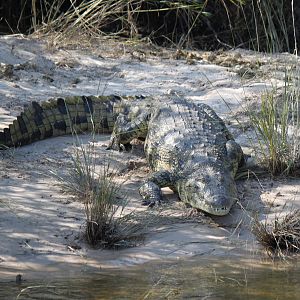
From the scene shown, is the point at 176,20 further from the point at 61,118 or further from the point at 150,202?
the point at 150,202

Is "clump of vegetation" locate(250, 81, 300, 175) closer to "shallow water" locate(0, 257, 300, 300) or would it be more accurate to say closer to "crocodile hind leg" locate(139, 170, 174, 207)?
"crocodile hind leg" locate(139, 170, 174, 207)

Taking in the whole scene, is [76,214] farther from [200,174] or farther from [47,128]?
[47,128]

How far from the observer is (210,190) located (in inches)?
246

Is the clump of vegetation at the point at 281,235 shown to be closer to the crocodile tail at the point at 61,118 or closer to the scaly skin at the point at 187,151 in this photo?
the scaly skin at the point at 187,151

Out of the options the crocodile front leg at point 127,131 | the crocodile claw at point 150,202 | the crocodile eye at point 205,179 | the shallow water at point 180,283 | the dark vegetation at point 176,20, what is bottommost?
the shallow water at point 180,283

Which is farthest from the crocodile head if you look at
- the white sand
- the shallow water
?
the shallow water

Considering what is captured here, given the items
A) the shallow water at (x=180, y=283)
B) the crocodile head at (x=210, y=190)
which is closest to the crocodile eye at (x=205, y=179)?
the crocodile head at (x=210, y=190)

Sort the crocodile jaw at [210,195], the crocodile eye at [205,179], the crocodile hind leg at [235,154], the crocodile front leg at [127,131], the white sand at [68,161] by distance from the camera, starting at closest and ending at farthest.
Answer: the white sand at [68,161], the crocodile jaw at [210,195], the crocodile eye at [205,179], the crocodile hind leg at [235,154], the crocodile front leg at [127,131]

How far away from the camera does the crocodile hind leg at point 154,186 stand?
6.35 meters

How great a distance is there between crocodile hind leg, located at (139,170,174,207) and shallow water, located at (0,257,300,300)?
30.7 inches

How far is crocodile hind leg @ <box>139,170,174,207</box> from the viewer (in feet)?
20.8

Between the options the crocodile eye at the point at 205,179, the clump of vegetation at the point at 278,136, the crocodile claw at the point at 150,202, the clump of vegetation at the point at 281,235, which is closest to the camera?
the clump of vegetation at the point at 281,235

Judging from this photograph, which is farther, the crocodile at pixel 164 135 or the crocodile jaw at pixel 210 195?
the crocodile at pixel 164 135

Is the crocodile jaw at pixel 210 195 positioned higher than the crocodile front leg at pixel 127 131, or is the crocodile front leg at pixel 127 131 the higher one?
the crocodile front leg at pixel 127 131
